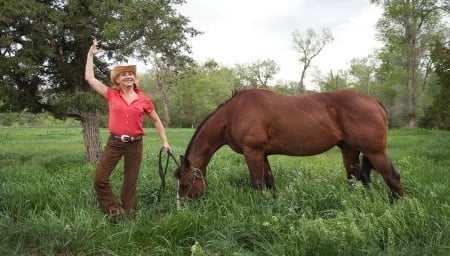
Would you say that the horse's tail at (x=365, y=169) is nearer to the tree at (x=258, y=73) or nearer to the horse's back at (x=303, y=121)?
the horse's back at (x=303, y=121)

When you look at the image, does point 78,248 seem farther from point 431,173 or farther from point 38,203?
point 431,173

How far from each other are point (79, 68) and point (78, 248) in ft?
22.7

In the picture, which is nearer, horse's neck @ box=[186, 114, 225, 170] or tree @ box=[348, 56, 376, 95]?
horse's neck @ box=[186, 114, 225, 170]

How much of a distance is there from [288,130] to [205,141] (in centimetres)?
130

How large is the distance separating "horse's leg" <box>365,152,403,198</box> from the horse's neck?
2.31 metres

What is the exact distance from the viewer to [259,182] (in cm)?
517

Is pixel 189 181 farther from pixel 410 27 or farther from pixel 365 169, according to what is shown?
pixel 410 27

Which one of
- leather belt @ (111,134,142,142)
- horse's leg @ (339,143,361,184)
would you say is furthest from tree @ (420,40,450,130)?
leather belt @ (111,134,142,142)

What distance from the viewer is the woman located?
4363 millimetres

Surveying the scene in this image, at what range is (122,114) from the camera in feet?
14.2

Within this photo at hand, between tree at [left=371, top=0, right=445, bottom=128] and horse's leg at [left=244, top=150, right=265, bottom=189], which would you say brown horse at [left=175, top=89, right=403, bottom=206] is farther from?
tree at [left=371, top=0, right=445, bottom=128]

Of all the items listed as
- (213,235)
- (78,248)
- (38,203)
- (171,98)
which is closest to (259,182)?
(213,235)

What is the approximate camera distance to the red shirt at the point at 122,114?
14.2 feet

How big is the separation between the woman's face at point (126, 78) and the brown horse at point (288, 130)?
1462mm
